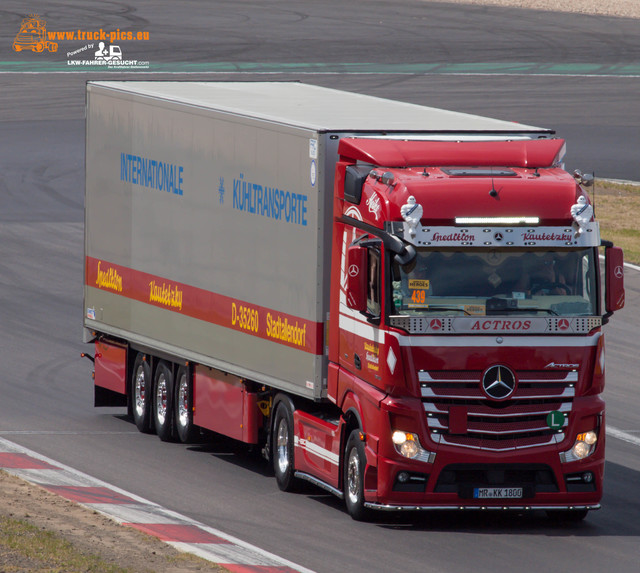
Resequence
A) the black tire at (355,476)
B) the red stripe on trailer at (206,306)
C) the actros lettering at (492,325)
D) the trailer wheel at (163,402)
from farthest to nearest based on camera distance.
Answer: the trailer wheel at (163,402) < the red stripe on trailer at (206,306) < the black tire at (355,476) < the actros lettering at (492,325)

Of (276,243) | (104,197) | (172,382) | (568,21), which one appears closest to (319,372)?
(276,243)

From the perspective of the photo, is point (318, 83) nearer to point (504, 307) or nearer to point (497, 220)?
point (497, 220)

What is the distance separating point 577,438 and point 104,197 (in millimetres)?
8500

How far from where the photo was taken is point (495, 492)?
1512 centimetres

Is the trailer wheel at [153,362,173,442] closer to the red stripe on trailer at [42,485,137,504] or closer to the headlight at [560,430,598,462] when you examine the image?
the red stripe on trailer at [42,485,137,504]

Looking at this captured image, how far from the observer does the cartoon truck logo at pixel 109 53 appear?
180 ft

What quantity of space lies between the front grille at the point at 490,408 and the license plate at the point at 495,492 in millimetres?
407

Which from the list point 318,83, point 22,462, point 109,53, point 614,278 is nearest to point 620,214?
point 318,83

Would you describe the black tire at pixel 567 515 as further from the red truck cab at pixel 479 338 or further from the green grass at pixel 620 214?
the green grass at pixel 620 214

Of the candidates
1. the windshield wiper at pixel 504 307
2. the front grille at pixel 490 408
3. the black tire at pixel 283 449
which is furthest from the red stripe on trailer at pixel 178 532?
the windshield wiper at pixel 504 307

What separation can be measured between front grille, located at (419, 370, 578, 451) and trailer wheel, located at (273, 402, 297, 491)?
2653mm

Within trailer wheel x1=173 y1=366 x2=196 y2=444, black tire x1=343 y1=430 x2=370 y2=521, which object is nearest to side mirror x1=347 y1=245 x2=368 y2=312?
black tire x1=343 y1=430 x2=370 y2=521

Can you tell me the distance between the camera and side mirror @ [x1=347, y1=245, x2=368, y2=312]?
49.1 feet

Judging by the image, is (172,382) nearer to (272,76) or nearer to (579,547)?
(579,547)
